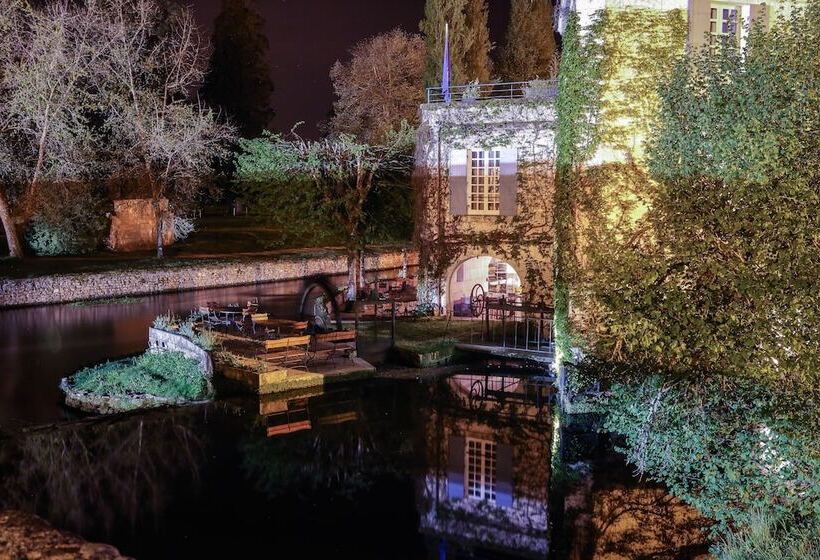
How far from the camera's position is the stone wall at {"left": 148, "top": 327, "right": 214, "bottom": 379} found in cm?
1725

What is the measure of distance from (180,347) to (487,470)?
31.7 ft

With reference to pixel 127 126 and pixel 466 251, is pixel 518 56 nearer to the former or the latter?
pixel 127 126

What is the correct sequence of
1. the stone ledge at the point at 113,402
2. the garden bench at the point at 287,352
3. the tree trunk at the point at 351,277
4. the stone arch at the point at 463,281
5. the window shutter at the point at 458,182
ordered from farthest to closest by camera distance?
the tree trunk at the point at 351,277, the window shutter at the point at 458,182, the stone arch at the point at 463,281, the garden bench at the point at 287,352, the stone ledge at the point at 113,402

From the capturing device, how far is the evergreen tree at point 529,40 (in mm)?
52812

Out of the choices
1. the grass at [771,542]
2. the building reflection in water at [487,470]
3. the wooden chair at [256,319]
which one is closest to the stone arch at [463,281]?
the wooden chair at [256,319]

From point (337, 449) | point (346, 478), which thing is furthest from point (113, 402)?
point (346, 478)

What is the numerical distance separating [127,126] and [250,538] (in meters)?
32.4

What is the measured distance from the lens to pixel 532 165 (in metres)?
24.2

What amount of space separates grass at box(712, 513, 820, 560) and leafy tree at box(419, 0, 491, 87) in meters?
36.0

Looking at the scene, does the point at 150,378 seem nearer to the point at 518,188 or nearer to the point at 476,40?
the point at 518,188

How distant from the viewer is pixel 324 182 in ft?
88.5

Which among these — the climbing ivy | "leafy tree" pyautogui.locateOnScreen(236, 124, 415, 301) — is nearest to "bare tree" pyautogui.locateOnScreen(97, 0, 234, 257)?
"leafy tree" pyautogui.locateOnScreen(236, 124, 415, 301)

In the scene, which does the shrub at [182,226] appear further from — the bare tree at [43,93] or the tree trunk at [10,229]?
the tree trunk at [10,229]

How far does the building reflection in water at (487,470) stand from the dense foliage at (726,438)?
1810 mm
